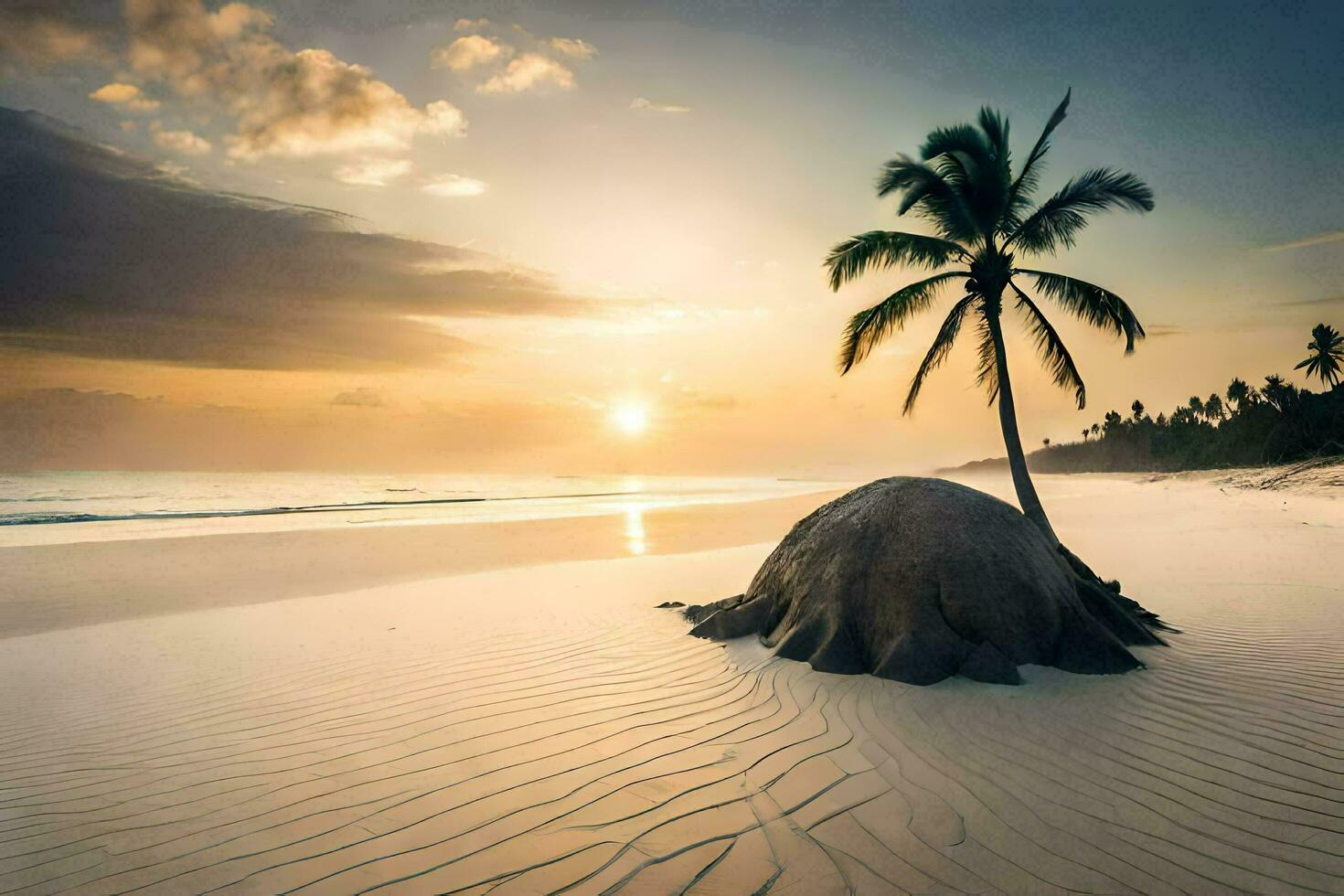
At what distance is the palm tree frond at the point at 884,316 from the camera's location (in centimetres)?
1360

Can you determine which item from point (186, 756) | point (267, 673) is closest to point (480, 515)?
point (267, 673)

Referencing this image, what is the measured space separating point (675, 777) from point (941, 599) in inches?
115

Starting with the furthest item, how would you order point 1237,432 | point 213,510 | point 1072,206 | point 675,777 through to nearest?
1. point 1237,432
2. point 213,510
3. point 1072,206
4. point 675,777

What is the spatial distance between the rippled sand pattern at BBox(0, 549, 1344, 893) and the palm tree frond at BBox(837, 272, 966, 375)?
8.64 m

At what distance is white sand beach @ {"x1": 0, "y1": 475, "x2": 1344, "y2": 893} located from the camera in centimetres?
299

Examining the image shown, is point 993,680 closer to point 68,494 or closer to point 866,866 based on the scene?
point 866,866

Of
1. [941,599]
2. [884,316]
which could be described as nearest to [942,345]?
[884,316]

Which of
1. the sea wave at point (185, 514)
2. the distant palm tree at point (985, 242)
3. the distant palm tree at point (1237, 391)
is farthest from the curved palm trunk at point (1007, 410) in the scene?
the distant palm tree at point (1237, 391)

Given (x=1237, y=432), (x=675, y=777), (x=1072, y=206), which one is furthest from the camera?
(x=1237, y=432)

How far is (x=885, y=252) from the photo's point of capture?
13375 mm

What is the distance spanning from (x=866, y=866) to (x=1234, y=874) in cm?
165

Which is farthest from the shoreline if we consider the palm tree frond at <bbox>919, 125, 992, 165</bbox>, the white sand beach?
the palm tree frond at <bbox>919, 125, 992, 165</bbox>

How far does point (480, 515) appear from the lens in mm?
28984

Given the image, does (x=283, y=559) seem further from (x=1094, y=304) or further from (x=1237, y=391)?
(x=1237, y=391)
